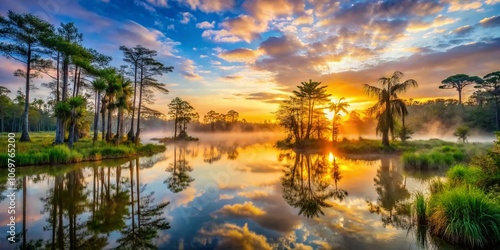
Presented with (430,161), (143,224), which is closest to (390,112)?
(430,161)

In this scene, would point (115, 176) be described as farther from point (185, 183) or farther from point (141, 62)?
point (141, 62)

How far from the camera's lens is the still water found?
5.50m

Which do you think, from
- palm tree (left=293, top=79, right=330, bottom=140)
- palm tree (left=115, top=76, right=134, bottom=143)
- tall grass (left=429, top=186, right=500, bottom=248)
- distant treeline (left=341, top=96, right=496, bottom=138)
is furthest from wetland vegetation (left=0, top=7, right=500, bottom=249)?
distant treeline (left=341, top=96, right=496, bottom=138)

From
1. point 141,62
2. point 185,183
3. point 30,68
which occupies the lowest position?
point 185,183

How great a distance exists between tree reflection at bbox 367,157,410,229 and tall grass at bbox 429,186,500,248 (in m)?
1.04

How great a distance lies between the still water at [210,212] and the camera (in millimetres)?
5496

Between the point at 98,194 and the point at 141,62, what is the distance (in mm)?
A: 25677

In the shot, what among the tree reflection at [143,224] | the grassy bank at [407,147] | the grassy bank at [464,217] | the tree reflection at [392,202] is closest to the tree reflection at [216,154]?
the grassy bank at [407,147]

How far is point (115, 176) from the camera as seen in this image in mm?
13086

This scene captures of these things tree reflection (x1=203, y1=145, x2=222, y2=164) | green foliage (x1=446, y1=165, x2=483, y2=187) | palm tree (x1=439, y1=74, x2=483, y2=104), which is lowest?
tree reflection (x1=203, y1=145, x2=222, y2=164)

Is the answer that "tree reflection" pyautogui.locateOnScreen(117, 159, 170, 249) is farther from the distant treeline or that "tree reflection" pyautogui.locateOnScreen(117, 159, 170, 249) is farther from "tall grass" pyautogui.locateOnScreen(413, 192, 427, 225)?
the distant treeline

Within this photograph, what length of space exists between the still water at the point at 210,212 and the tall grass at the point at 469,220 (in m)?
0.56

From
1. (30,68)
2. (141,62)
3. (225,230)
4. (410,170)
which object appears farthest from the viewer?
(141,62)

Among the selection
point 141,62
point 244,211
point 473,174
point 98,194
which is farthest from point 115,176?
point 141,62
